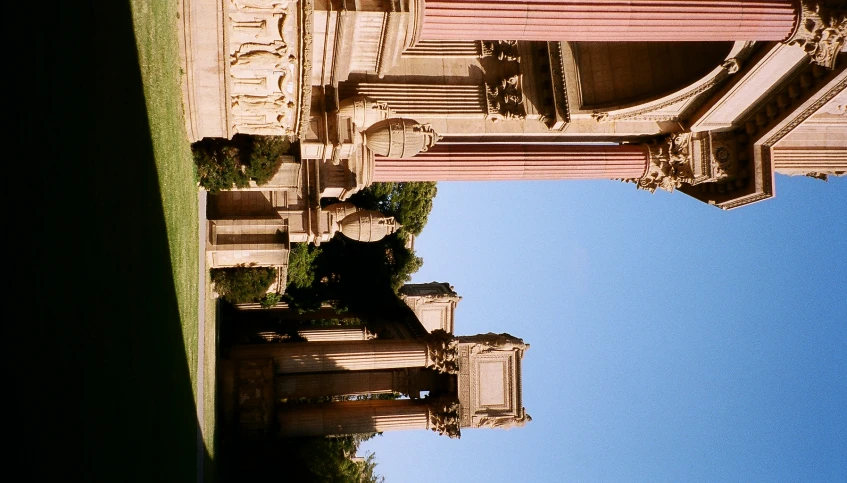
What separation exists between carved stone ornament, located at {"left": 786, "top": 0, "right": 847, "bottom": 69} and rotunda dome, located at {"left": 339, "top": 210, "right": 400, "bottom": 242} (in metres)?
12.9

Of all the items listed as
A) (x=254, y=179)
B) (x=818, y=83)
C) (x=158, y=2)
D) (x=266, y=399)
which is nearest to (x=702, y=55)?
(x=818, y=83)

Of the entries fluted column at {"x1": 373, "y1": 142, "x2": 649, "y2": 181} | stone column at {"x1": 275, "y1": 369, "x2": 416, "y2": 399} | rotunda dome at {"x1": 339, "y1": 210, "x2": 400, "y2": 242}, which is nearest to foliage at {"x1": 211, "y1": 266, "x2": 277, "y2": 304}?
rotunda dome at {"x1": 339, "y1": 210, "x2": 400, "y2": 242}

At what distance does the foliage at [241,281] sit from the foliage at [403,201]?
48.6 feet

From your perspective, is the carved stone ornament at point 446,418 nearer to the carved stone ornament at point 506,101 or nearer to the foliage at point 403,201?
the carved stone ornament at point 506,101

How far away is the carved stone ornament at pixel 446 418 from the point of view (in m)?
29.0

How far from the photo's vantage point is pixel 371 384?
30609 millimetres

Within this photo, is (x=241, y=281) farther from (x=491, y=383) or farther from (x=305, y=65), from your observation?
(x=491, y=383)

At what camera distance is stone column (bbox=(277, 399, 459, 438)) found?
2859 cm

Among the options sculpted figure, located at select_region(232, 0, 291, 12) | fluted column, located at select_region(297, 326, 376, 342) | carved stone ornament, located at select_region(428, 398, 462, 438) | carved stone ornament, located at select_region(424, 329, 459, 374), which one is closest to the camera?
sculpted figure, located at select_region(232, 0, 291, 12)

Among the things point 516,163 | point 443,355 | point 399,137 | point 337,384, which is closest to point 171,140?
point 399,137

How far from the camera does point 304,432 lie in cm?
2856

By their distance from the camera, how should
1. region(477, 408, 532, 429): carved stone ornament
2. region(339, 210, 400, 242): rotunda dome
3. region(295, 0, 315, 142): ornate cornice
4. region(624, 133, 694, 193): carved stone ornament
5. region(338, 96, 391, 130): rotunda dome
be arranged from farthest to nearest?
region(477, 408, 532, 429): carved stone ornament → region(339, 210, 400, 242): rotunda dome → region(624, 133, 694, 193): carved stone ornament → region(338, 96, 391, 130): rotunda dome → region(295, 0, 315, 142): ornate cornice

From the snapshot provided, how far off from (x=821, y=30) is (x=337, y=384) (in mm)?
21448

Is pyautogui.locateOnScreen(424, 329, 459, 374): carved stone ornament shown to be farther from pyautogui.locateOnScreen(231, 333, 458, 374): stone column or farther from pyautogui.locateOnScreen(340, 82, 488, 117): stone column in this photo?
pyautogui.locateOnScreen(340, 82, 488, 117): stone column
